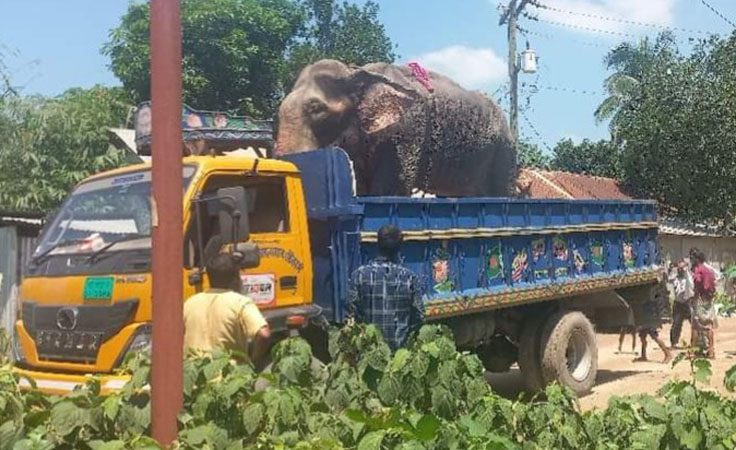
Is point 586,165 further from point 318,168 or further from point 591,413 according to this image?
point 591,413

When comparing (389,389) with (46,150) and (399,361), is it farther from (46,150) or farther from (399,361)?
(46,150)

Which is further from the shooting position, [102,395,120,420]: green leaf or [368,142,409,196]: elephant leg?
[368,142,409,196]: elephant leg

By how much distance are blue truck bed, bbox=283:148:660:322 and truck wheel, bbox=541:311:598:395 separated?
0.32m

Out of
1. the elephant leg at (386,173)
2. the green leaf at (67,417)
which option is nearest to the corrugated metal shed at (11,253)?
the elephant leg at (386,173)

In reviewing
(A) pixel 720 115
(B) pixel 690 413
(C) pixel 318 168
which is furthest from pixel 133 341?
(A) pixel 720 115

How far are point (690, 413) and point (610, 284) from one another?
19.3 feet

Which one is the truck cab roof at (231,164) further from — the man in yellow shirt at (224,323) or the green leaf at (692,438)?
the green leaf at (692,438)

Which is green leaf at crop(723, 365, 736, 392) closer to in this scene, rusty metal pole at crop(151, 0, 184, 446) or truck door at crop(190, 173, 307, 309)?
rusty metal pole at crop(151, 0, 184, 446)

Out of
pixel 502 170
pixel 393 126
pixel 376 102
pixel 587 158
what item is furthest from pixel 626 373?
pixel 587 158

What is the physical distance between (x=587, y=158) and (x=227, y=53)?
A: 15.4 metres

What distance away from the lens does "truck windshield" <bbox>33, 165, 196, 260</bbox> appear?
5.05 meters

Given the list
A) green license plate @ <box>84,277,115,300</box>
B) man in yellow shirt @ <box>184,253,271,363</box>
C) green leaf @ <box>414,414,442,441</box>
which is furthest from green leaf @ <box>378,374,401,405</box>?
green license plate @ <box>84,277,115,300</box>

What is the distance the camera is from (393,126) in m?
9.41

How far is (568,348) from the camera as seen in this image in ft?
28.1
